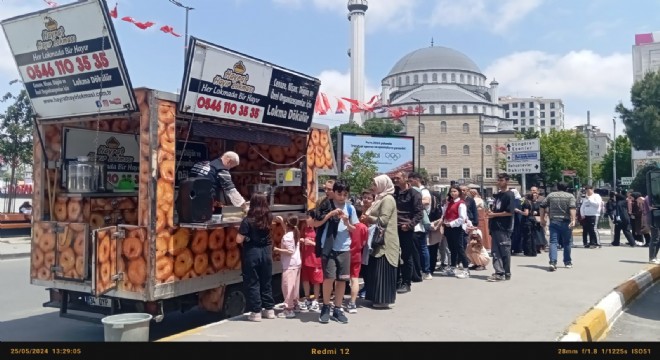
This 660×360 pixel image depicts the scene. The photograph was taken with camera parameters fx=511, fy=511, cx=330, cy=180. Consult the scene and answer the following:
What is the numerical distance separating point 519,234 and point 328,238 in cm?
772

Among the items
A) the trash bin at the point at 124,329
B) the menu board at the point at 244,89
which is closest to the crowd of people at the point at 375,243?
the menu board at the point at 244,89

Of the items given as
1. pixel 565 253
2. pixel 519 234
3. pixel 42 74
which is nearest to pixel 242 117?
pixel 42 74

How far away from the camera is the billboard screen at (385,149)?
2385 cm

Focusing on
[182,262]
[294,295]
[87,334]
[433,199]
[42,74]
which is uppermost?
[42,74]

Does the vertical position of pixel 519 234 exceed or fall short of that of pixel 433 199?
it falls short

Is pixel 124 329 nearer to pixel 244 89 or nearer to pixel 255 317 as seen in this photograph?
pixel 255 317

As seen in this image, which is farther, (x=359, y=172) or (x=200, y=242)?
(x=359, y=172)

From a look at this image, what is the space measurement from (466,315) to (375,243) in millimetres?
1396

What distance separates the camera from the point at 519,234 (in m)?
12.2

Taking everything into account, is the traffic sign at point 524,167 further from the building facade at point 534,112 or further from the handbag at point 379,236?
the building facade at point 534,112

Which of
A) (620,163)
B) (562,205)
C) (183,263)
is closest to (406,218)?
(183,263)

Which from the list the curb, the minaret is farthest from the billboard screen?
the minaret

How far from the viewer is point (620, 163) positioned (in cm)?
6294

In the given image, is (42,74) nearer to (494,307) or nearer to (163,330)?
(163,330)
